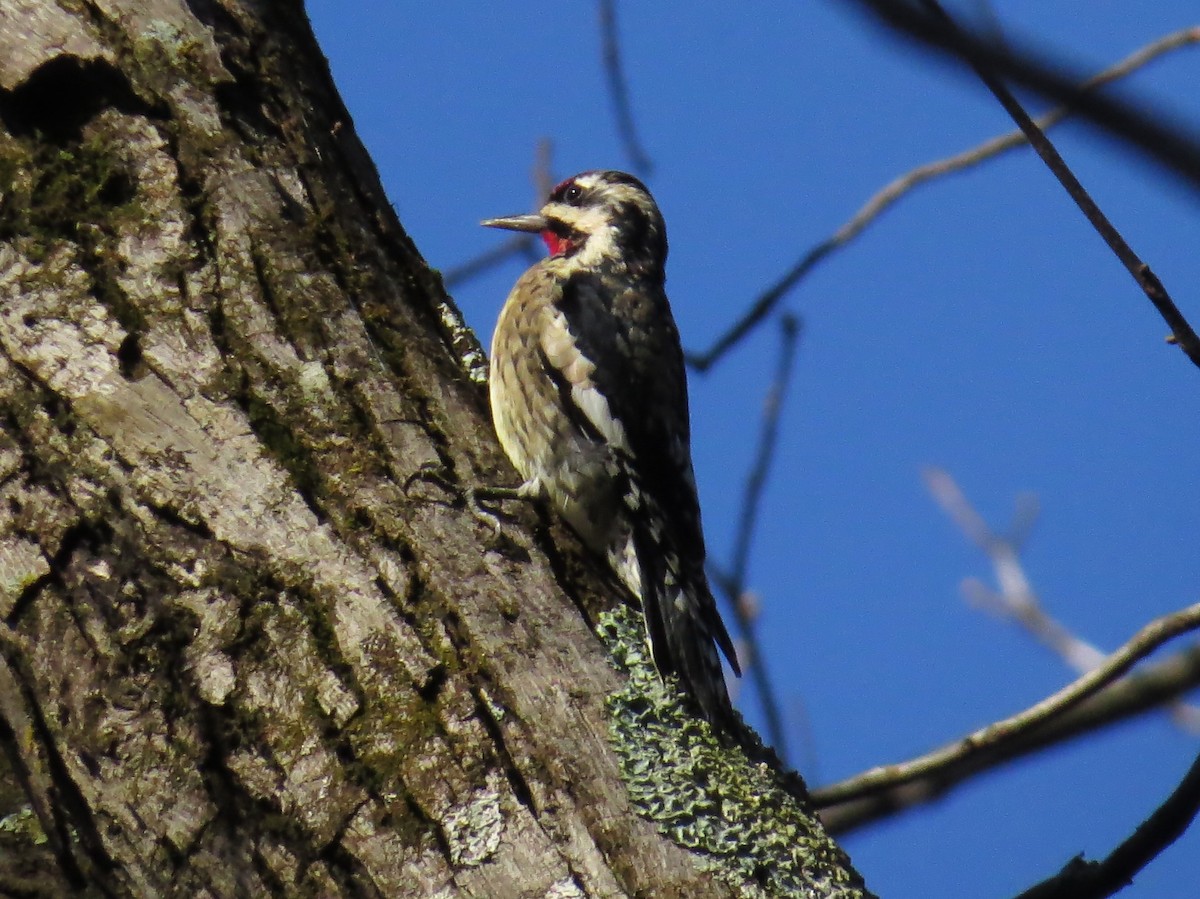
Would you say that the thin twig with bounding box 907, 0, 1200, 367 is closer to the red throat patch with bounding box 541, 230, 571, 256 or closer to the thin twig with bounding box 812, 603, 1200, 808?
the thin twig with bounding box 812, 603, 1200, 808

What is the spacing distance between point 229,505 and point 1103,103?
1.74 meters

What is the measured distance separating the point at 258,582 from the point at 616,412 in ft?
6.01

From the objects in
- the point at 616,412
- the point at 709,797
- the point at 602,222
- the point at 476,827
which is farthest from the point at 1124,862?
the point at 602,222

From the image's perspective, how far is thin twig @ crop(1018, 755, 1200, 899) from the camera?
6.62 feet

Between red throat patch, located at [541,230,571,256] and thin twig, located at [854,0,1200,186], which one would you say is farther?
red throat patch, located at [541,230,571,256]

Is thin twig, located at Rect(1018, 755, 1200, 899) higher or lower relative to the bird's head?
lower

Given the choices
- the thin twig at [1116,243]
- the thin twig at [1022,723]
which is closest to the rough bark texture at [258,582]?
the thin twig at [1022,723]

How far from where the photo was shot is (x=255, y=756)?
2.02 meters

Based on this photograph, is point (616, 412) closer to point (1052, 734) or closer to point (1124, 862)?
point (1052, 734)

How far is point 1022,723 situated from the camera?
2727 millimetres

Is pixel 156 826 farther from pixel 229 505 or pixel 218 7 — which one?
pixel 218 7

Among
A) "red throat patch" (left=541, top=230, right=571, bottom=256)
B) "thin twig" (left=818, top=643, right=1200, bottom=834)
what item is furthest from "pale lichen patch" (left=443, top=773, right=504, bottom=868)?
"red throat patch" (left=541, top=230, right=571, bottom=256)

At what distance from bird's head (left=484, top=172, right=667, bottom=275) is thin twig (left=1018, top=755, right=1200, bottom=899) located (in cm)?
292

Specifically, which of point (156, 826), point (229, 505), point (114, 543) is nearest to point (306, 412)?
point (229, 505)
